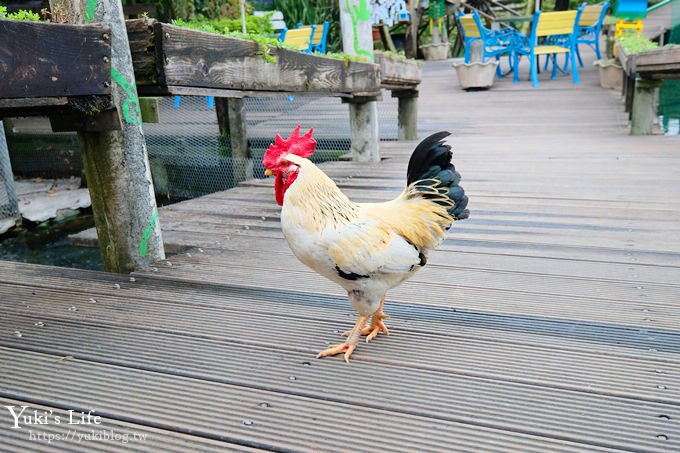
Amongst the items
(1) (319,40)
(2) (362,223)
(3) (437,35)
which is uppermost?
(3) (437,35)

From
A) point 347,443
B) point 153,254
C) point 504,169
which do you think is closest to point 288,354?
point 347,443

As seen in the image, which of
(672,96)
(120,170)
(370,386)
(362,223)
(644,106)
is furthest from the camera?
(672,96)

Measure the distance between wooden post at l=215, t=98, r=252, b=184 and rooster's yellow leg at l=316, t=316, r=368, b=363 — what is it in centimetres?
482

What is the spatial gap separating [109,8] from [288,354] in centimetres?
151

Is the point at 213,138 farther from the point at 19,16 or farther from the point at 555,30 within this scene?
the point at 555,30

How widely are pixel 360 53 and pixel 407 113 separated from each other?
1.99 m

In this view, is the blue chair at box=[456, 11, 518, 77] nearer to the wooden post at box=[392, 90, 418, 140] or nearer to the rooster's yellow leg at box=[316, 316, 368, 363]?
the wooden post at box=[392, 90, 418, 140]

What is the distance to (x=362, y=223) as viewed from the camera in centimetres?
175

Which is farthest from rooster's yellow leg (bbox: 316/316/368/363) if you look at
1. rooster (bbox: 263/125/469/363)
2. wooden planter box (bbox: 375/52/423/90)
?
wooden planter box (bbox: 375/52/423/90)

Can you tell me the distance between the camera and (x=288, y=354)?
5.87ft

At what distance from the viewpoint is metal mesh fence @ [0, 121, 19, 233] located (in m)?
5.65

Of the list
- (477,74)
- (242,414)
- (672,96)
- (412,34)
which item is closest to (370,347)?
(242,414)

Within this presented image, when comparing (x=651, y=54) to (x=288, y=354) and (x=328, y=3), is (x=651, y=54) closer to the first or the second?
(x=288, y=354)

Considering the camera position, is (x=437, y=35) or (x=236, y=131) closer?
(x=236, y=131)
